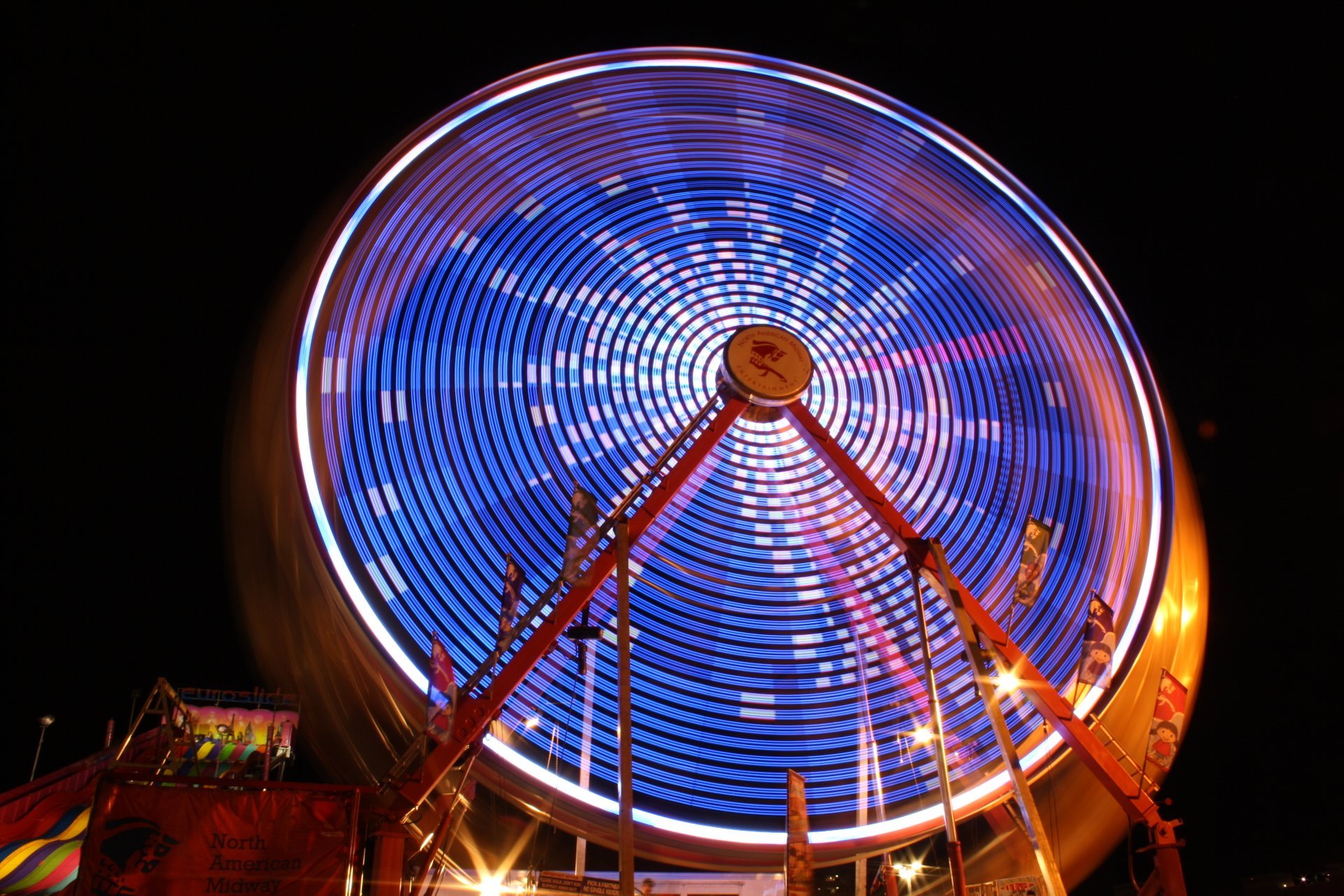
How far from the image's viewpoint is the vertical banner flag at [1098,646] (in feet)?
36.6

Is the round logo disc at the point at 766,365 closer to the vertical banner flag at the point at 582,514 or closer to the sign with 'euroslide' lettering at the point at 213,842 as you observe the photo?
the vertical banner flag at the point at 582,514

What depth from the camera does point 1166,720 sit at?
11.5 metres

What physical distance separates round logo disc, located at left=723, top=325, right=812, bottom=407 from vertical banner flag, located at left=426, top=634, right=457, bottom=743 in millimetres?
5226

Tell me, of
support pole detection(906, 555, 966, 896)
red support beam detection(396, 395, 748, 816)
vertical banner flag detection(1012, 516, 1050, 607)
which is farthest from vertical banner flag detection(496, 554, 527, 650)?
vertical banner flag detection(1012, 516, 1050, 607)

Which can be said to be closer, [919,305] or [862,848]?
[862,848]

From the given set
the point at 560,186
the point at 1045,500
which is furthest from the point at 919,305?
the point at 560,186

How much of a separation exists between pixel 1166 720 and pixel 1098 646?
1448 millimetres

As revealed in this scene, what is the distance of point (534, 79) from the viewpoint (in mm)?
12281

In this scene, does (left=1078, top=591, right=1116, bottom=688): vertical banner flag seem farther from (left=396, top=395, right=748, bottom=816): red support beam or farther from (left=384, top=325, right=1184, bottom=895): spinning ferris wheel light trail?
(left=396, top=395, right=748, bottom=816): red support beam

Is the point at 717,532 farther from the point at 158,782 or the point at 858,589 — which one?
the point at 158,782

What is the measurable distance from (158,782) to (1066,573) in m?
11.2

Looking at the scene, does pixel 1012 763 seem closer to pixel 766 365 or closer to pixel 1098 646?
pixel 1098 646

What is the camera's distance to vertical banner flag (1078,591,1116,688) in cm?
1114

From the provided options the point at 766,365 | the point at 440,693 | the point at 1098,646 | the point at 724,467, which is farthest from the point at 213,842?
the point at 1098,646
